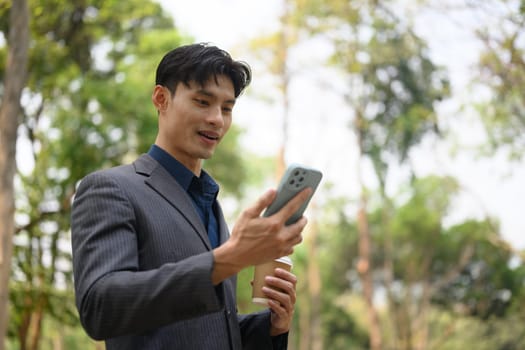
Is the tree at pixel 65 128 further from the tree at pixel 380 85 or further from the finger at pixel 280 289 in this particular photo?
the finger at pixel 280 289

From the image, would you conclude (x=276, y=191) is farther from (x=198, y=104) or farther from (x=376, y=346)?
(x=376, y=346)

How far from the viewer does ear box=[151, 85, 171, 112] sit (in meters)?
1.98

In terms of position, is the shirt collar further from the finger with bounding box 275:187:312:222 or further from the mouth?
the finger with bounding box 275:187:312:222

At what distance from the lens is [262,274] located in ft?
6.38

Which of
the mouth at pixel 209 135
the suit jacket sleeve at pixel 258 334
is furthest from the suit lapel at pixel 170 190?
the suit jacket sleeve at pixel 258 334

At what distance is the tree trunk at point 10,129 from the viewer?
27.6ft

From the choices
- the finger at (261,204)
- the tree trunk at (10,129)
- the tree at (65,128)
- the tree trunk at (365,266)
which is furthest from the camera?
the tree trunk at (365,266)

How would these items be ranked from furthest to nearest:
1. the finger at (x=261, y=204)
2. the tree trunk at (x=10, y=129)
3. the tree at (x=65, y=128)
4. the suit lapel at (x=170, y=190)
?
the tree at (x=65, y=128), the tree trunk at (x=10, y=129), the suit lapel at (x=170, y=190), the finger at (x=261, y=204)

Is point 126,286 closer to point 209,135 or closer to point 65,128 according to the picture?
point 209,135

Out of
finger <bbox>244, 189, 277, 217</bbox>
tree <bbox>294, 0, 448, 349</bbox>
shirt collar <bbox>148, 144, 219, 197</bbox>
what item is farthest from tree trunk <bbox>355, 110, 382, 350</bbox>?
finger <bbox>244, 189, 277, 217</bbox>

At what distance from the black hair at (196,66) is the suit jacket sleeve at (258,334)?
704 millimetres

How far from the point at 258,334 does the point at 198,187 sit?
1.56 ft

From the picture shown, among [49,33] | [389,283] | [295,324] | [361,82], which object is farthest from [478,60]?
[295,324]

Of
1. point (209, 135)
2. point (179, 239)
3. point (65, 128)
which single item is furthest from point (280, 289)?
point (65, 128)
